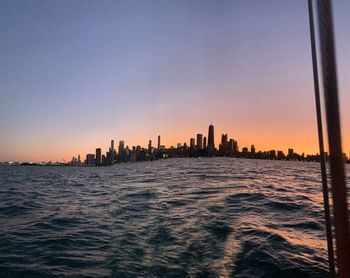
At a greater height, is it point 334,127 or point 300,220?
point 334,127

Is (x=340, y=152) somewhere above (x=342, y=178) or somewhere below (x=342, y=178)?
above

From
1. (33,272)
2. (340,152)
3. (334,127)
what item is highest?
(334,127)

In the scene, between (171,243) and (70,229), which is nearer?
(171,243)

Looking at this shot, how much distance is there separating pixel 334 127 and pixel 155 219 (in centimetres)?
1460

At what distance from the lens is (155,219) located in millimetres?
15625

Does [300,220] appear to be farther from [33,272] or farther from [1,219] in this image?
[1,219]

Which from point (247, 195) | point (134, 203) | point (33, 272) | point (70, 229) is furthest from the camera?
point (247, 195)

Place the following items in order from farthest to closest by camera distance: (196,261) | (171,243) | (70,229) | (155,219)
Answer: (155,219) < (70,229) < (171,243) < (196,261)

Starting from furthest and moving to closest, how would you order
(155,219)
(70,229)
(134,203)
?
(134,203) → (155,219) → (70,229)

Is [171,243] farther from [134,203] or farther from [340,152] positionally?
[340,152]

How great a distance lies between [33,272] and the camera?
8969 millimetres

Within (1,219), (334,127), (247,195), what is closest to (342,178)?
(334,127)

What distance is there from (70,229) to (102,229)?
141 cm

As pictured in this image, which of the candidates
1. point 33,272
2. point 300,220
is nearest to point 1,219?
point 33,272
